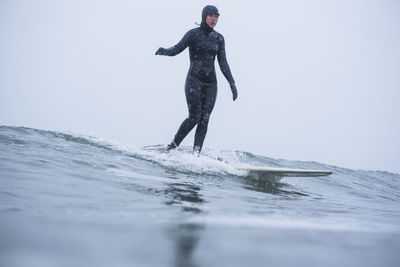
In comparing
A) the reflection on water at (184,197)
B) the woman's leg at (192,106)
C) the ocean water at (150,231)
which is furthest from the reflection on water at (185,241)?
the woman's leg at (192,106)

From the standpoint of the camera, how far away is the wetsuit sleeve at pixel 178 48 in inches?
222

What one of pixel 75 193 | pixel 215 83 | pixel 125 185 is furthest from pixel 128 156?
pixel 75 193

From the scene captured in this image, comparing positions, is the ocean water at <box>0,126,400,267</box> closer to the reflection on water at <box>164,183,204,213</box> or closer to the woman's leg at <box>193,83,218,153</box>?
the reflection on water at <box>164,183,204,213</box>

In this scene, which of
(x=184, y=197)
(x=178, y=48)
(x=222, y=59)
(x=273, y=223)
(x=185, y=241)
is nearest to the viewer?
(x=185, y=241)

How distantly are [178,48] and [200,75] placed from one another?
55 cm

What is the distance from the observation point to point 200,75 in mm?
5602

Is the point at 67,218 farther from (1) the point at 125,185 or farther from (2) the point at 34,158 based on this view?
(2) the point at 34,158

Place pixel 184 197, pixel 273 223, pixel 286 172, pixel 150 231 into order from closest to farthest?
pixel 150 231 < pixel 273 223 < pixel 184 197 < pixel 286 172

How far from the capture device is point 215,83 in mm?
5691

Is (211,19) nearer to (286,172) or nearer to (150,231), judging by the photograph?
(286,172)

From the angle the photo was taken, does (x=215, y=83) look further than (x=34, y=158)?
Yes

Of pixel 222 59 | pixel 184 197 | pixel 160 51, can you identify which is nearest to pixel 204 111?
pixel 222 59

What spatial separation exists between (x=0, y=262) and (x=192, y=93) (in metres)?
4.74

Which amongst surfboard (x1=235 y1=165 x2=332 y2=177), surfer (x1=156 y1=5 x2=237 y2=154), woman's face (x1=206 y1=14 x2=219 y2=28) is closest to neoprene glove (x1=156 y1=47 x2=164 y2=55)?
surfer (x1=156 y1=5 x2=237 y2=154)
